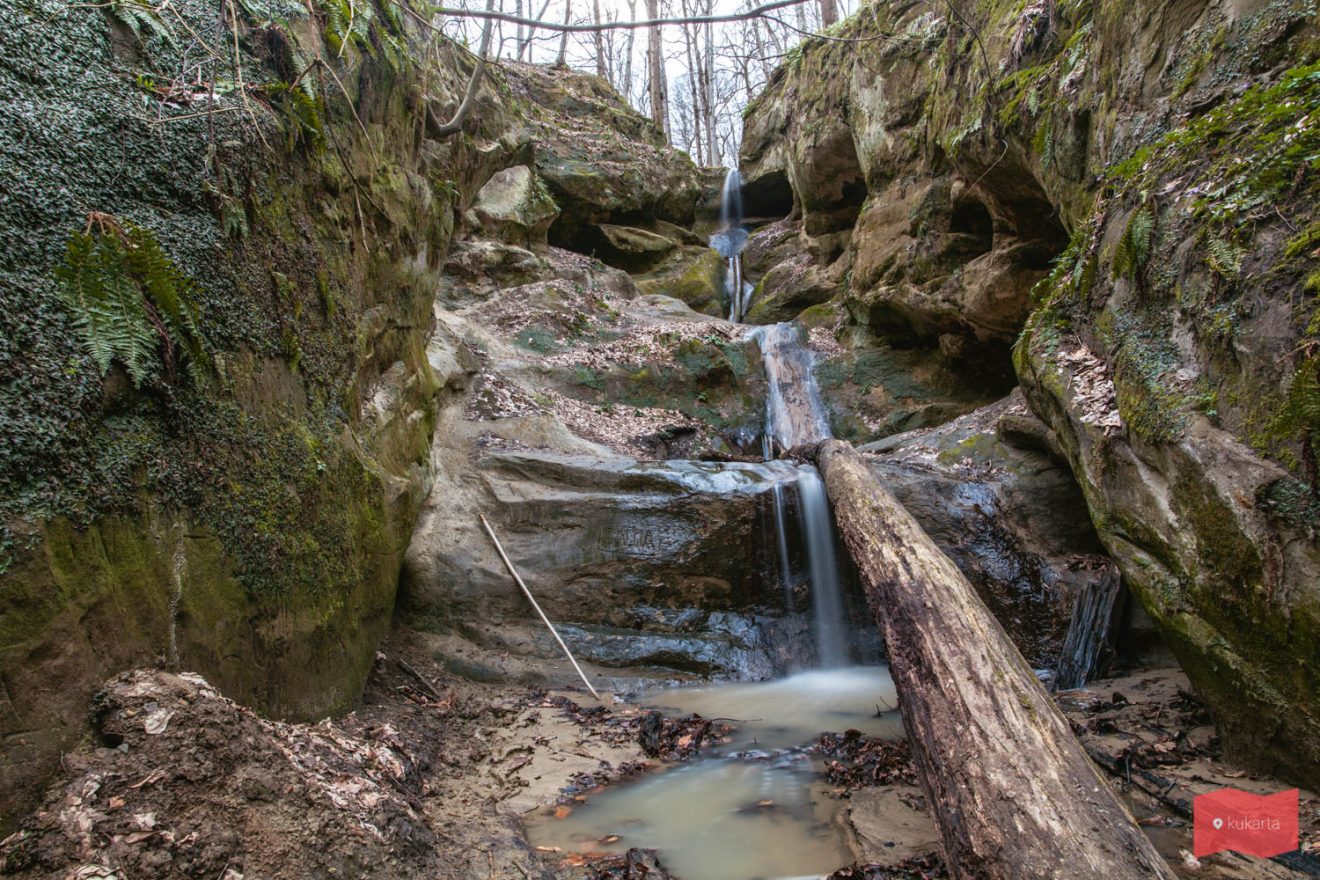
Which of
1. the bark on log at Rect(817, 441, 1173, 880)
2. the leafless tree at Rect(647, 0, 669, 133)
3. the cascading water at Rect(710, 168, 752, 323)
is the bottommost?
the bark on log at Rect(817, 441, 1173, 880)

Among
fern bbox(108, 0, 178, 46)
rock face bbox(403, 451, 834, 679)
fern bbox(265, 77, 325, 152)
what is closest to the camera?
fern bbox(108, 0, 178, 46)

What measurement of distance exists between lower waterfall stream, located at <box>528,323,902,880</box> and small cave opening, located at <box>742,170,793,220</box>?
53.1ft

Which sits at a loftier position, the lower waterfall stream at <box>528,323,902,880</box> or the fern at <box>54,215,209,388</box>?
the fern at <box>54,215,209,388</box>

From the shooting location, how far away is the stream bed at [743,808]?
11.0 ft

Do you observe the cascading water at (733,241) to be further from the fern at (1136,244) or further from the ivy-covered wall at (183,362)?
the ivy-covered wall at (183,362)

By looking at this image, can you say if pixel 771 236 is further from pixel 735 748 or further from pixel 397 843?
pixel 397 843

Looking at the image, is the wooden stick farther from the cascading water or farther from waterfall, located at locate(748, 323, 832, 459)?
the cascading water

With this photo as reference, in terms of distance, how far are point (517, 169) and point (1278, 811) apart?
50.5 feet

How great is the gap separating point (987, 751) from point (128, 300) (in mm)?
3963

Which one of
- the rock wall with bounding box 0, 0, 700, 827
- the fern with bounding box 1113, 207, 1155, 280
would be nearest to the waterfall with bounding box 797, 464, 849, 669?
the fern with bounding box 1113, 207, 1155, 280

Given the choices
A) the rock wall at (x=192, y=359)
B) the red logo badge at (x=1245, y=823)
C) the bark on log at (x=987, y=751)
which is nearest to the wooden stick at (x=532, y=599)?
the rock wall at (x=192, y=359)

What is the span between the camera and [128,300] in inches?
107

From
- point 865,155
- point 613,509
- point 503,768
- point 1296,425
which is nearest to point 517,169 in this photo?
point 865,155

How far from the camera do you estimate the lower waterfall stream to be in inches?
134
